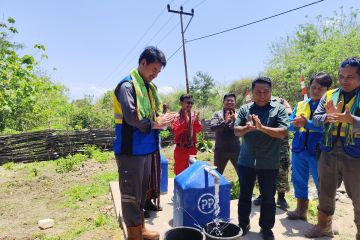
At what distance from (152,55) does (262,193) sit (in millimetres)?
1814

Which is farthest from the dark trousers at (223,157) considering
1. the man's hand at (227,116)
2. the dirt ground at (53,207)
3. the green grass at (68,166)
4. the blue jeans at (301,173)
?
the green grass at (68,166)

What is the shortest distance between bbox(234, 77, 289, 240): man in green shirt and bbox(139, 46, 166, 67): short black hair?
1.02 meters

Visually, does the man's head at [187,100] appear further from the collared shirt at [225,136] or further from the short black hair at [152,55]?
the short black hair at [152,55]

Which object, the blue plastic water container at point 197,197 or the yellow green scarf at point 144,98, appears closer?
the yellow green scarf at point 144,98

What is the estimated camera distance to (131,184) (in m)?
2.77

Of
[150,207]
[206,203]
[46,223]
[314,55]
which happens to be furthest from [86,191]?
[314,55]

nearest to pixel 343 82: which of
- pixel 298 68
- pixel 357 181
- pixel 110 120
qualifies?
pixel 357 181

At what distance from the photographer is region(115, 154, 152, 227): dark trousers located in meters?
2.76

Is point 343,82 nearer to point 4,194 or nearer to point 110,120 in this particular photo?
point 4,194

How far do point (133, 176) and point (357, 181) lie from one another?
2.11 meters

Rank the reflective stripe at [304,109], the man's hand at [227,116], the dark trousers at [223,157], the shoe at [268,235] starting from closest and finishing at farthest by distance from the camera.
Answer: the shoe at [268,235] < the reflective stripe at [304,109] < the man's hand at [227,116] < the dark trousers at [223,157]

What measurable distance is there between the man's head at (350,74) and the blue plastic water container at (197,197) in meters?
1.53

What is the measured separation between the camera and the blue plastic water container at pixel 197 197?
294 centimetres

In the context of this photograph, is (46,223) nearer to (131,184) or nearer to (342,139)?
(131,184)
